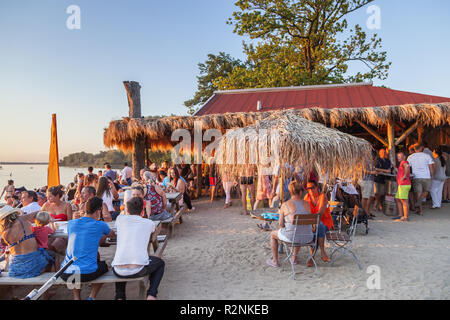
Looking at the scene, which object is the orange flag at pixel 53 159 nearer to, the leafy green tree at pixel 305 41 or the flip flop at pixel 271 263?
the flip flop at pixel 271 263

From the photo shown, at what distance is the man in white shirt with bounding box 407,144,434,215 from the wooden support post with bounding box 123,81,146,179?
8.44 meters

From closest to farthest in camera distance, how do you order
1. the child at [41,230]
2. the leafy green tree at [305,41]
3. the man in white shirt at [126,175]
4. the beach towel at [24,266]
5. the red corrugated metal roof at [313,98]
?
1. the beach towel at [24,266]
2. the child at [41,230]
3. the red corrugated metal roof at [313,98]
4. the man in white shirt at [126,175]
5. the leafy green tree at [305,41]

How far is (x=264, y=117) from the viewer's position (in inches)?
352

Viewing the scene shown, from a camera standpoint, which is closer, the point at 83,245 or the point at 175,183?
the point at 83,245

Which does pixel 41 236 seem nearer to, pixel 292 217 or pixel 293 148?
pixel 292 217

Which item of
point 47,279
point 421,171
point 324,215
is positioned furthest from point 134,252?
point 421,171

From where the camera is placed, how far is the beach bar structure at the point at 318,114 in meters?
8.46

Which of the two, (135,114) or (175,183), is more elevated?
(135,114)

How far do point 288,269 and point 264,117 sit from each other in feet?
18.0

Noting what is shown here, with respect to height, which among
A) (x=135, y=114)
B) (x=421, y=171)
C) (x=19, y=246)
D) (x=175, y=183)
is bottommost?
(x=19, y=246)

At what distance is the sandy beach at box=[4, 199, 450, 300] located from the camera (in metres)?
3.56

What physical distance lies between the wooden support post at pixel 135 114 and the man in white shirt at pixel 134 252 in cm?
740

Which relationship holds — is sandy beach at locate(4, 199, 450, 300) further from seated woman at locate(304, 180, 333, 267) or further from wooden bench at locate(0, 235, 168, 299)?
wooden bench at locate(0, 235, 168, 299)
